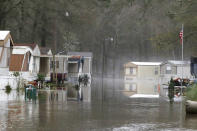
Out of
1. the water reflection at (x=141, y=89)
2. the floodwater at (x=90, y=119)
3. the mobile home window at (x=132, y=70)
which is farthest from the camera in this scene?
the mobile home window at (x=132, y=70)

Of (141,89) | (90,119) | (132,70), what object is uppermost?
(132,70)

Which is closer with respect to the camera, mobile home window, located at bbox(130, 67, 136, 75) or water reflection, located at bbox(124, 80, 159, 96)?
water reflection, located at bbox(124, 80, 159, 96)

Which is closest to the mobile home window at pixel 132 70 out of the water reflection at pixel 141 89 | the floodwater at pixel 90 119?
the water reflection at pixel 141 89

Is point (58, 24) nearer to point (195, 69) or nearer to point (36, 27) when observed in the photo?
point (36, 27)

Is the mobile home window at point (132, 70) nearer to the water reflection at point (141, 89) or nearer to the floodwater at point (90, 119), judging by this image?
the water reflection at point (141, 89)

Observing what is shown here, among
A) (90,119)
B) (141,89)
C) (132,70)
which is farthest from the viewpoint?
(132,70)

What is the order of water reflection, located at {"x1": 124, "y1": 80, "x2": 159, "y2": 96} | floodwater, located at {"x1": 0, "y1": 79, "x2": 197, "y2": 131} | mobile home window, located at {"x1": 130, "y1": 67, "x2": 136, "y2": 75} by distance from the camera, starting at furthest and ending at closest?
1. mobile home window, located at {"x1": 130, "y1": 67, "x2": 136, "y2": 75}
2. water reflection, located at {"x1": 124, "y1": 80, "x2": 159, "y2": 96}
3. floodwater, located at {"x1": 0, "y1": 79, "x2": 197, "y2": 131}

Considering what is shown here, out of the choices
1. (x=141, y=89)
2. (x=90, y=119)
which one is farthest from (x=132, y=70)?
(x=90, y=119)

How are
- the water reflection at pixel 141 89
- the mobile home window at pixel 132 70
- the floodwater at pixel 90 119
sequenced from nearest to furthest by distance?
the floodwater at pixel 90 119 < the water reflection at pixel 141 89 < the mobile home window at pixel 132 70

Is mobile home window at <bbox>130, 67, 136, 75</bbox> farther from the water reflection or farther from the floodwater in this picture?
the floodwater

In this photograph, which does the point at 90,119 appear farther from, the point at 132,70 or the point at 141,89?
the point at 132,70

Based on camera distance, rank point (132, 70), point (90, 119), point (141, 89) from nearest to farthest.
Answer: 1. point (90, 119)
2. point (141, 89)
3. point (132, 70)

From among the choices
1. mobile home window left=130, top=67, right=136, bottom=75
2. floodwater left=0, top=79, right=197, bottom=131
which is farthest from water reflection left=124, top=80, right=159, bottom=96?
mobile home window left=130, top=67, right=136, bottom=75

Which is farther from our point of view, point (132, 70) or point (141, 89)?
point (132, 70)
